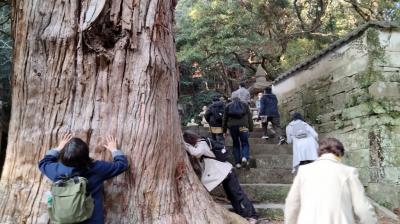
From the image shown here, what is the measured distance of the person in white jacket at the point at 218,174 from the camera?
5449mm

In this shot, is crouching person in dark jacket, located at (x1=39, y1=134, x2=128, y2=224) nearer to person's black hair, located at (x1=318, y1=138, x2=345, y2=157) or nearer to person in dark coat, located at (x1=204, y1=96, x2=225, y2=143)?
person's black hair, located at (x1=318, y1=138, x2=345, y2=157)

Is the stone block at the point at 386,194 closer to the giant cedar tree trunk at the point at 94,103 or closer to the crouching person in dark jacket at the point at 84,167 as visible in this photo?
the giant cedar tree trunk at the point at 94,103

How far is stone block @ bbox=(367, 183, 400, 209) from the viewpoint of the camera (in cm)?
651

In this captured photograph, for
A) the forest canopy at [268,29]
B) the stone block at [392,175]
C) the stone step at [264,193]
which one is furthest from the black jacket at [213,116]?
the forest canopy at [268,29]

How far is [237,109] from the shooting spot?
7602 millimetres

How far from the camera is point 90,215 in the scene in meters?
3.24

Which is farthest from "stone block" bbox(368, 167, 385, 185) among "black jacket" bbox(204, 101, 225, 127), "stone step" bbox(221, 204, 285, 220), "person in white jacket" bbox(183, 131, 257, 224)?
"black jacket" bbox(204, 101, 225, 127)

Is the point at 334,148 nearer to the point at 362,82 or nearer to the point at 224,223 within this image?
the point at 224,223

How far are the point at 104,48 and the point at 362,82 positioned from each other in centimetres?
541

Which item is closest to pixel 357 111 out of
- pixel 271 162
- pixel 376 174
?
pixel 376 174

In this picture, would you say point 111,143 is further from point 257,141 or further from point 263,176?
point 257,141

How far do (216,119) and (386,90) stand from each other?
124 inches

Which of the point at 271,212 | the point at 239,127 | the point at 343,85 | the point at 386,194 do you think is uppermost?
the point at 343,85

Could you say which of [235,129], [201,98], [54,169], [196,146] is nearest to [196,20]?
[201,98]
